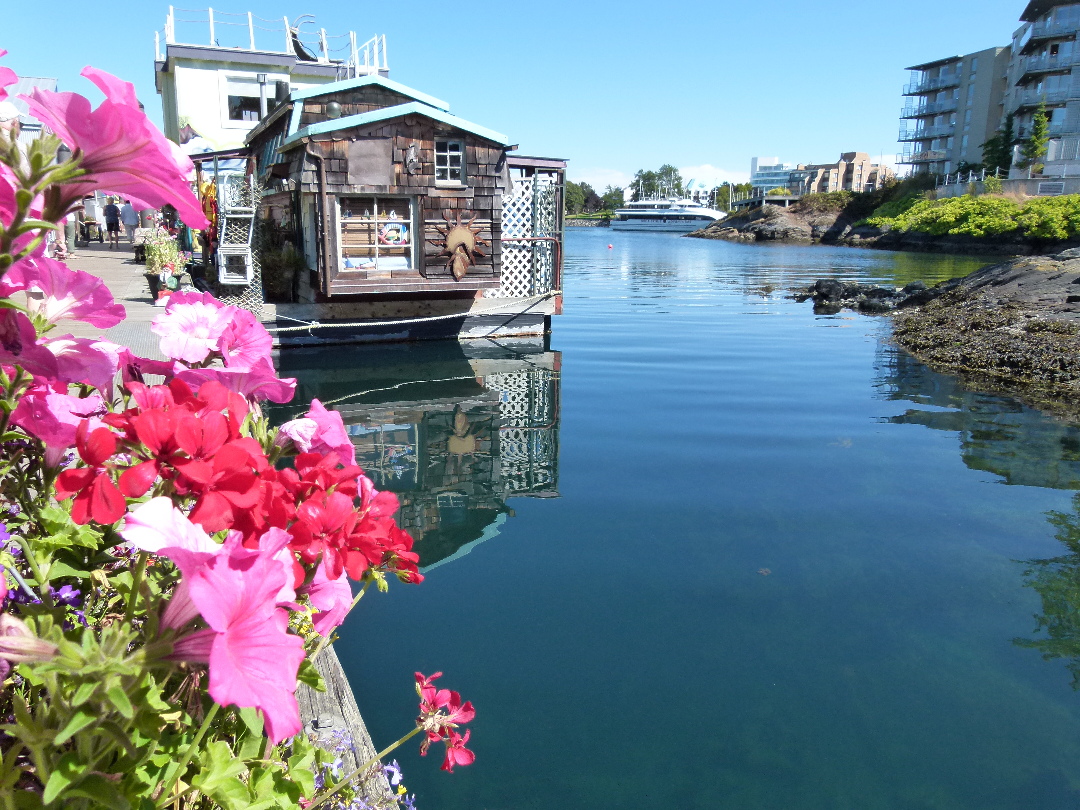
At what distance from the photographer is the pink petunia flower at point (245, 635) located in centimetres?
89

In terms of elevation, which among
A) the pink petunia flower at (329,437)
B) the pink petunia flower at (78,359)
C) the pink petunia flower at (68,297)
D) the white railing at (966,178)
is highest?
the white railing at (966,178)

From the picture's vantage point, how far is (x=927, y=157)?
263 feet

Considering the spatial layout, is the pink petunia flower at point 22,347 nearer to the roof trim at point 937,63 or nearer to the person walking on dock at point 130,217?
the person walking on dock at point 130,217

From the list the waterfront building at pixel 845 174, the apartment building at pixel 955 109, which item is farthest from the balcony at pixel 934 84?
the waterfront building at pixel 845 174

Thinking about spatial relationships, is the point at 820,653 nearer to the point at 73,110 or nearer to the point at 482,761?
the point at 482,761

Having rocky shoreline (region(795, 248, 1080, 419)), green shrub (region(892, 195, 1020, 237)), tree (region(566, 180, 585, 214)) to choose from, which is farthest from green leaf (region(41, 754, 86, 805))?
tree (region(566, 180, 585, 214))

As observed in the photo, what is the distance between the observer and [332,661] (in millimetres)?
2945

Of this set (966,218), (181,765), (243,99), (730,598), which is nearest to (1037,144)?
(966,218)

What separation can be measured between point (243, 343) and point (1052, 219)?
164ft

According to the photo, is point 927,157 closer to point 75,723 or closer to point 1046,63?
point 1046,63

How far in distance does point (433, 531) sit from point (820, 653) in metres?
2.84

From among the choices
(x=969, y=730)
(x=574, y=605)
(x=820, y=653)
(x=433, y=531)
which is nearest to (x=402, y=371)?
(x=433, y=531)

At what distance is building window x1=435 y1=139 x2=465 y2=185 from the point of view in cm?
1254

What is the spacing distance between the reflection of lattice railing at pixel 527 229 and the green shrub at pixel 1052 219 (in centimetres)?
3757
